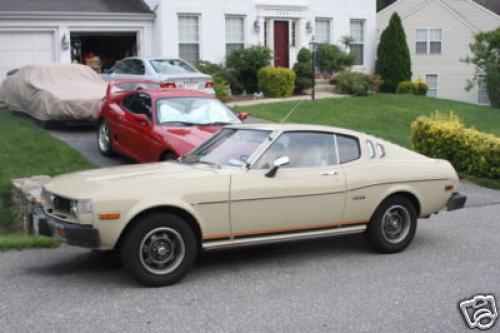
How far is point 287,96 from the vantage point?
23656 mm

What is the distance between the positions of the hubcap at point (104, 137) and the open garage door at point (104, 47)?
10733 mm

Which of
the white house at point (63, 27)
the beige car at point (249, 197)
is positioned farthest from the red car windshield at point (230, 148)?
the white house at point (63, 27)

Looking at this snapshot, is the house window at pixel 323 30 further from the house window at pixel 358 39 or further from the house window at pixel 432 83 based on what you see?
the house window at pixel 432 83

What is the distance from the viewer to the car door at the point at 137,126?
10.9 metres

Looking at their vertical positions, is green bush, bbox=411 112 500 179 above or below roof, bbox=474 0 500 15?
below

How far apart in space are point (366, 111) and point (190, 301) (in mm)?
15129

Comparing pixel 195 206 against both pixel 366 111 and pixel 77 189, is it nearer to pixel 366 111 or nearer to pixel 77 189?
pixel 77 189

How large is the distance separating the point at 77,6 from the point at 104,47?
9.02 ft

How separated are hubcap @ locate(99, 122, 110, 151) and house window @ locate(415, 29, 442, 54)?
2522 cm

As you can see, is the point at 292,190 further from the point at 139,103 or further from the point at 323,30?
the point at 323,30

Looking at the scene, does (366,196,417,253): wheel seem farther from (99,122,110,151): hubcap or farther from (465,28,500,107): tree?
(465,28,500,107): tree

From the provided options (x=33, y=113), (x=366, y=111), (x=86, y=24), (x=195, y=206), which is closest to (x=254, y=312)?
(x=195, y=206)

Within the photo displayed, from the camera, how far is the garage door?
817 inches

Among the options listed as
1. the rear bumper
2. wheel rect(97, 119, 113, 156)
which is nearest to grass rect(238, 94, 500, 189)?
wheel rect(97, 119, 113, 156)
